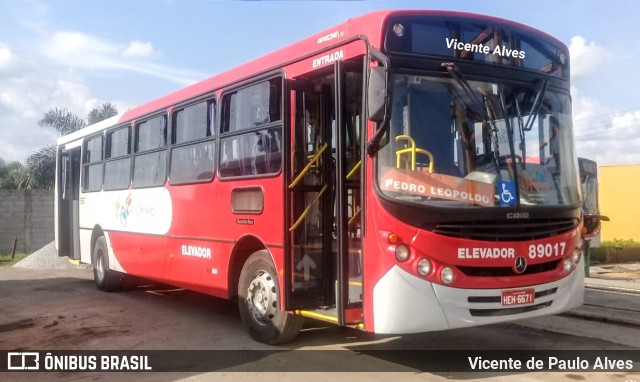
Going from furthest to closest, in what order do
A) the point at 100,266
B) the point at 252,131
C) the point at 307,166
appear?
the point at 100,266 → the point at 252,131 → the point at 307,166

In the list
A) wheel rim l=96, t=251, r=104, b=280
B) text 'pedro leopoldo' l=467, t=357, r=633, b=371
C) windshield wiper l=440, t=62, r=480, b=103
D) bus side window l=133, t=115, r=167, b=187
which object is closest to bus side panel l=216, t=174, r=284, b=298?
bus side window l=133, t=115, r=167, b=187

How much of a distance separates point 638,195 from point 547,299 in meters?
22.5

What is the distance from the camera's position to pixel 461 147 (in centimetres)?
560

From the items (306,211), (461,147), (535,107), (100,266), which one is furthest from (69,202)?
(535,107)

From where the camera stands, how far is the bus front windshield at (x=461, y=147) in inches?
216

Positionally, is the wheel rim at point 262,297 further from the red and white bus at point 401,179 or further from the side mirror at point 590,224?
the side mirror at point 590,224

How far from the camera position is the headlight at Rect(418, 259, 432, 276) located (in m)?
5.36

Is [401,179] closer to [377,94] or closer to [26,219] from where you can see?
[377,94]

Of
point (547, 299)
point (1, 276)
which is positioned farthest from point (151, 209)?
point (1, 276)

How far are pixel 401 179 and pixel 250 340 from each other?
312 centimetres

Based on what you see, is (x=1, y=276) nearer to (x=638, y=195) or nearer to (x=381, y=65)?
(x=381, y=65)

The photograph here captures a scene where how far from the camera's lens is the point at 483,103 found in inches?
226

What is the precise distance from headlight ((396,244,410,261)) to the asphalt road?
117cm

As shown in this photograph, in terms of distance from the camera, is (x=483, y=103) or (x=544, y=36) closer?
(x=483, y=103)
